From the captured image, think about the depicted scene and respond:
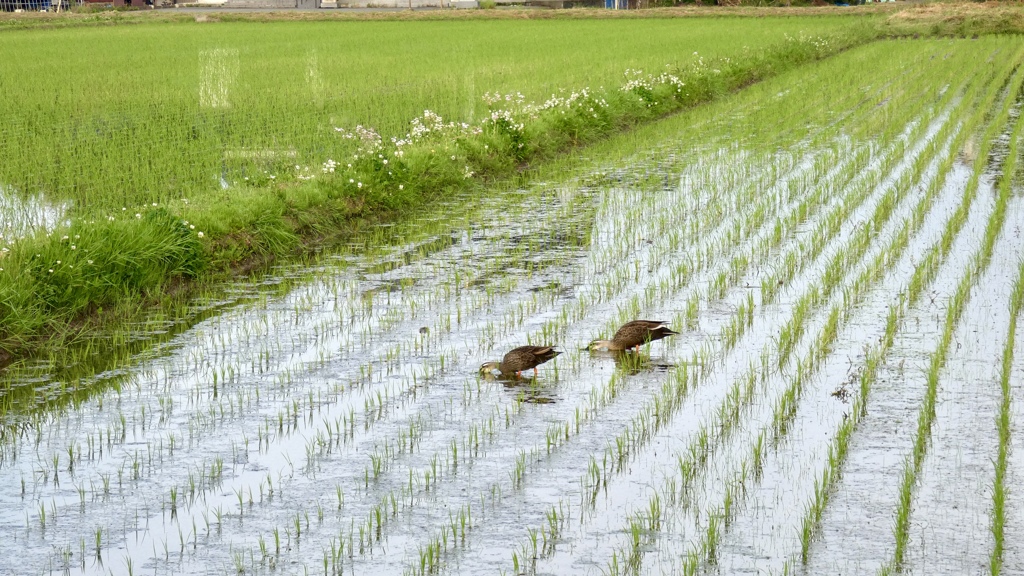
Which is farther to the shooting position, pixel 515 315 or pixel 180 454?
pixel 515 315

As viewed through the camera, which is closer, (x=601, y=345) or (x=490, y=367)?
(x=490, y=367)

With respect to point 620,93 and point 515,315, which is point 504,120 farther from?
point 515,315

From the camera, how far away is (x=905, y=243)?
322 inches

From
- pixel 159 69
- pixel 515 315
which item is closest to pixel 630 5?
pixel 159 69

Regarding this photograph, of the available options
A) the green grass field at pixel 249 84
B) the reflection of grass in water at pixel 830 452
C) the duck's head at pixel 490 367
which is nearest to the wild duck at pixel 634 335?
the duck's head at pixel 490 367

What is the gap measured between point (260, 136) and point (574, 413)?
26.9ft

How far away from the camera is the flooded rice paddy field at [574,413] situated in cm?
Result: 389

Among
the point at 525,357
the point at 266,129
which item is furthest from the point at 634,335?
the point at 266,129

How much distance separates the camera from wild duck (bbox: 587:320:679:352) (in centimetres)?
581

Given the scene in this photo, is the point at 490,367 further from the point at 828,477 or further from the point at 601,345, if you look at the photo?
the point at 828,477

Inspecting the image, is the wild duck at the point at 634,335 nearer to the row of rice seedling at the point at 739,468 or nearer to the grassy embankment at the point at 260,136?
the row of rice seedling at the point at 739,468

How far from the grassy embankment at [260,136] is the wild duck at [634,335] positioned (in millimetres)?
2938

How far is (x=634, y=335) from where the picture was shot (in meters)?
5.84

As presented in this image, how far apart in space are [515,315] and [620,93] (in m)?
9.27
